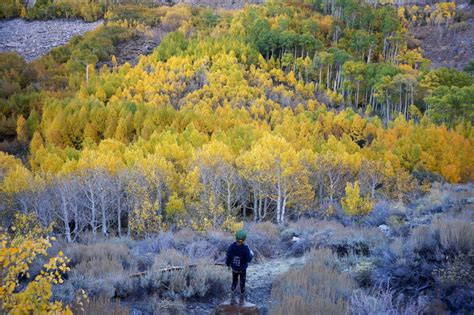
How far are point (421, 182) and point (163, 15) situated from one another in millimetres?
90339

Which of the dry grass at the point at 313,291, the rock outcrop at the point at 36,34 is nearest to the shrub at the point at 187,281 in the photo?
the dry grass at the point at 313,291

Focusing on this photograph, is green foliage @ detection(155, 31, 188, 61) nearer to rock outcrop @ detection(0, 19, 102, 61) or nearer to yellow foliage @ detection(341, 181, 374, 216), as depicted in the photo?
rock outcrop @ detection(0, 19, 102, 61)

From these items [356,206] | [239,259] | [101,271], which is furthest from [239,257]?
[356,206]

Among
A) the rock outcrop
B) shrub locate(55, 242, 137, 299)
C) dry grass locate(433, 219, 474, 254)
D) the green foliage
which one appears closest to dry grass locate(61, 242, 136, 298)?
shrub locate(55, 242, 137, 299)

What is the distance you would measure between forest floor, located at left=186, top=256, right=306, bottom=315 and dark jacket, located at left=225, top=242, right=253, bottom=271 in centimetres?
63

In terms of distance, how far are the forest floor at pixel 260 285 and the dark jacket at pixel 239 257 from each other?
2.07ft

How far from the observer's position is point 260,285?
27.4 feet

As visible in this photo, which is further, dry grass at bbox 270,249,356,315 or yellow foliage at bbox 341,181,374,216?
yellow foliage at bbox 341,181,374,216

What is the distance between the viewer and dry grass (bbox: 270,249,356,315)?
5.61 meters

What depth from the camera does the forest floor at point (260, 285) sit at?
7.26 meters

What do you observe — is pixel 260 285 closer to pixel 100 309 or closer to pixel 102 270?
pixel 102 270

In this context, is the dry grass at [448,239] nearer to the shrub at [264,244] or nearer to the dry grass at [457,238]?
the dry grass at [457,238]

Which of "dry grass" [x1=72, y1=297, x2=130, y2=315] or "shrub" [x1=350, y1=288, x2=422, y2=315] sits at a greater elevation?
"shrub" [x1=350, y1=288, x2=422, y2=315]

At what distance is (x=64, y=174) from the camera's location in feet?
95.0
